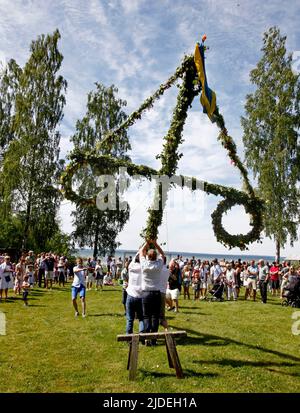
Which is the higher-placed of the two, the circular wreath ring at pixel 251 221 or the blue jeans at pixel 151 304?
the circular wreath ring at pixel 251 221

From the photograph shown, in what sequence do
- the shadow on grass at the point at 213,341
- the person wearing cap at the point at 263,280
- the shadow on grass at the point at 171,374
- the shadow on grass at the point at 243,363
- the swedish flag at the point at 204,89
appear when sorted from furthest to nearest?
1. the person wearing cap at the point at 263,280
2. the shadow on grass at the point at 213,341
3. the swedish flag at the point at 204,89
4. the shadow on grass at the point at 243,363
5. the shadow on grass at the point at 171,374

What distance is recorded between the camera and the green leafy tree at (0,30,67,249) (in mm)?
27219

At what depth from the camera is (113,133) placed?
8.79 metres

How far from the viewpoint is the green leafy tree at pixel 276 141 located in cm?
2725

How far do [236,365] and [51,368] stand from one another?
12.3ft

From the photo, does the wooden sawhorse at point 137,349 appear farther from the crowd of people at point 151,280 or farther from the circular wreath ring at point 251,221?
the circular wreath ring at point 251,221

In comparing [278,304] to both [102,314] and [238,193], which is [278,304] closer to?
[102,314]

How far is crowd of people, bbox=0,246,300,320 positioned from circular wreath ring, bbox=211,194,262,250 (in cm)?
145

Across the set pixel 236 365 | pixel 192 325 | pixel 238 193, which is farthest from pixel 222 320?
pixel 238 193

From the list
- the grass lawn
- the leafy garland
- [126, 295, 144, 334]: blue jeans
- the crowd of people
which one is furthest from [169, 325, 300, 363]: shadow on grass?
the leafy garland

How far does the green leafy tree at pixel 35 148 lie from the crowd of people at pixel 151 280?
4.71 m

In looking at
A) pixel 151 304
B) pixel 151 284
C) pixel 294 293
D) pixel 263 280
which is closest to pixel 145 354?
pixel 151 304

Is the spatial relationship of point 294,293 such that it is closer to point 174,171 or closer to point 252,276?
point 252,276

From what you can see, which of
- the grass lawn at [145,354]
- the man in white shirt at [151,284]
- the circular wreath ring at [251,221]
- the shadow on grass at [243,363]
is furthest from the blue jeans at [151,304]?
the circular wreath ring at [251,221]
